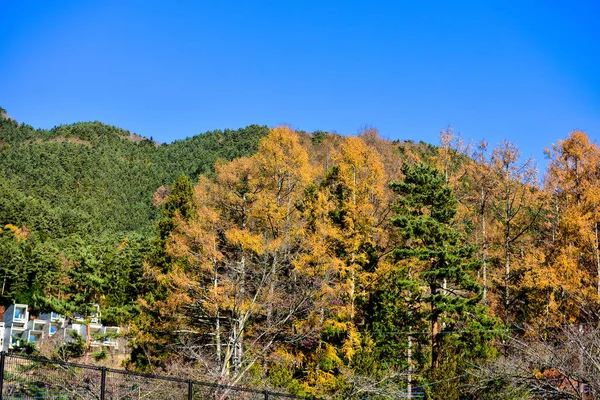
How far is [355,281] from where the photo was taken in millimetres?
24516

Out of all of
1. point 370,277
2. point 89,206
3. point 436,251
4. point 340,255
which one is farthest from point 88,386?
point 89,206

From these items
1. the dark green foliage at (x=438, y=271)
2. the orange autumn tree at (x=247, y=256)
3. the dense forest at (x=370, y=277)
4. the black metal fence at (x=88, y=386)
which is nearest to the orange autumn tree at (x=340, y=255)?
the dense forest at (x=370, y=277)

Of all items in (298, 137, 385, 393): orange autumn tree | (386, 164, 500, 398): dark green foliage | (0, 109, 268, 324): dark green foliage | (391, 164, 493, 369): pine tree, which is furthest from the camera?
(0, 109, 268, 324): dark green foliage

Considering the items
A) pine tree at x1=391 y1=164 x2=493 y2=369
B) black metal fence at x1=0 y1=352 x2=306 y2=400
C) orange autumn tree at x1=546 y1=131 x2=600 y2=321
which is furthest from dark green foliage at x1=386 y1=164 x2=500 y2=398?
black metal fence at x1=0 y1=352 x2=306 y2=400

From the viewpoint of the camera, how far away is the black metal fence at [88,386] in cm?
1034

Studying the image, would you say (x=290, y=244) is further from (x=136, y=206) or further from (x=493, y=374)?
(x=136, y=206)

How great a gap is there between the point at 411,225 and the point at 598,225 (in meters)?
8.49

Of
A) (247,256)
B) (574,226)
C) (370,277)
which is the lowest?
(370,277)

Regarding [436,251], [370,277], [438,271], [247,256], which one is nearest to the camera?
[438,271]

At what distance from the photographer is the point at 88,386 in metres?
14.7

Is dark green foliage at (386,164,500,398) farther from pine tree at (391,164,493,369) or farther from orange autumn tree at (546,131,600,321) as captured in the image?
orange autumn tree at (546,131,600,321)

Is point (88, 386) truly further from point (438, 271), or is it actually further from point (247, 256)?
point (438, 271)

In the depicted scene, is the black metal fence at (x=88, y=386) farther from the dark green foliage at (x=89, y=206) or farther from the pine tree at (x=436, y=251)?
the dark green foliage at (x=89, y=206)

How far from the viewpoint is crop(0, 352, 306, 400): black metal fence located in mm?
10336
